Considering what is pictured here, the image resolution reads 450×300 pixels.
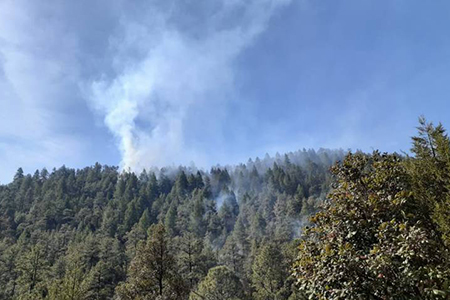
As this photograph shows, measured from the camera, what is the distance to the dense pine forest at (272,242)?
26.1 feet

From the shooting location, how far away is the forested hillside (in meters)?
19.9

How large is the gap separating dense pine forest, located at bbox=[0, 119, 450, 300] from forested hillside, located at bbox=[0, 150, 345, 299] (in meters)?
0.18

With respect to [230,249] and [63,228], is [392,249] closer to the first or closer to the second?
[230,249]

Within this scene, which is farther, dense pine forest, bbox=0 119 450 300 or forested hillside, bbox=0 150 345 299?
forested hillside, bbox=0 150 345 299

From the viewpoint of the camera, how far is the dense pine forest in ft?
26.1

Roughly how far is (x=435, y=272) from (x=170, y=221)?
109854mm

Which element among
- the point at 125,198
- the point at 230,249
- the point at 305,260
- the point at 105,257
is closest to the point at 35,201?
the point at 125,198

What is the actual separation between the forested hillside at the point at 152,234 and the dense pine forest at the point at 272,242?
0.18m

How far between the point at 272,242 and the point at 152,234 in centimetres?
4619

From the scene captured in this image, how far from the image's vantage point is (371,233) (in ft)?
31.6

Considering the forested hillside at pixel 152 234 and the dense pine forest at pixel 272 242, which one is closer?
the dense pine forest at pixel 272 242

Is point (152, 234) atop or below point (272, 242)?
below

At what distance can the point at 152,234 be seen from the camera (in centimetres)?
2002

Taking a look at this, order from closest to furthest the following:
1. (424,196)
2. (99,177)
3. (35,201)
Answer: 1. (424,196)
2. (35,201)
3. (99,177)
